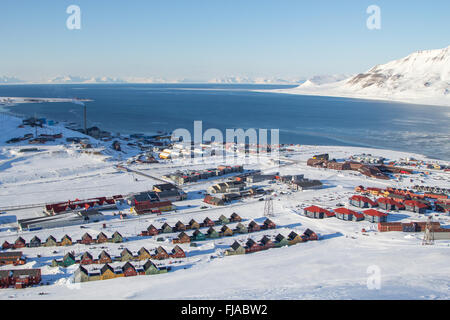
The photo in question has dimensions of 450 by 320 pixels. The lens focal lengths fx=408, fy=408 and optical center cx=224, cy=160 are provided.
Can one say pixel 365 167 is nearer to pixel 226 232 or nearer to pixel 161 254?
pixel 226 232

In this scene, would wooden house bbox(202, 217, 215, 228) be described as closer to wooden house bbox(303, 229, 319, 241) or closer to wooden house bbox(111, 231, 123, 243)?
wooden house bbox(111, 231, 123, 243)

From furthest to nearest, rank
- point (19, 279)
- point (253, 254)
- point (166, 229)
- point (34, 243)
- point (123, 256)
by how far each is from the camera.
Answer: point (166, 229), point (34, 243), point (253, 254), point (123, 256), point (19, 279)

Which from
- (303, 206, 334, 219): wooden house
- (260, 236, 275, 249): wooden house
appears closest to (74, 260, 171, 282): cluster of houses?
(260, 236, 275, 249): wooden house

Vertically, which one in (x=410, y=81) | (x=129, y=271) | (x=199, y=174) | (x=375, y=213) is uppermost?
(x=410, y=81)

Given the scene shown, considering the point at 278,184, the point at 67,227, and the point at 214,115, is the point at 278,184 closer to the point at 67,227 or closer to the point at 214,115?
the point at 67,227

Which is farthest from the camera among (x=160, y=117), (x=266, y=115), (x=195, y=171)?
(x=266, y=115)

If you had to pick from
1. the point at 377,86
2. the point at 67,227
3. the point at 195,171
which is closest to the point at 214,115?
the point at 195,171

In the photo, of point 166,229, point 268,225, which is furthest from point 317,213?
point 166,229
